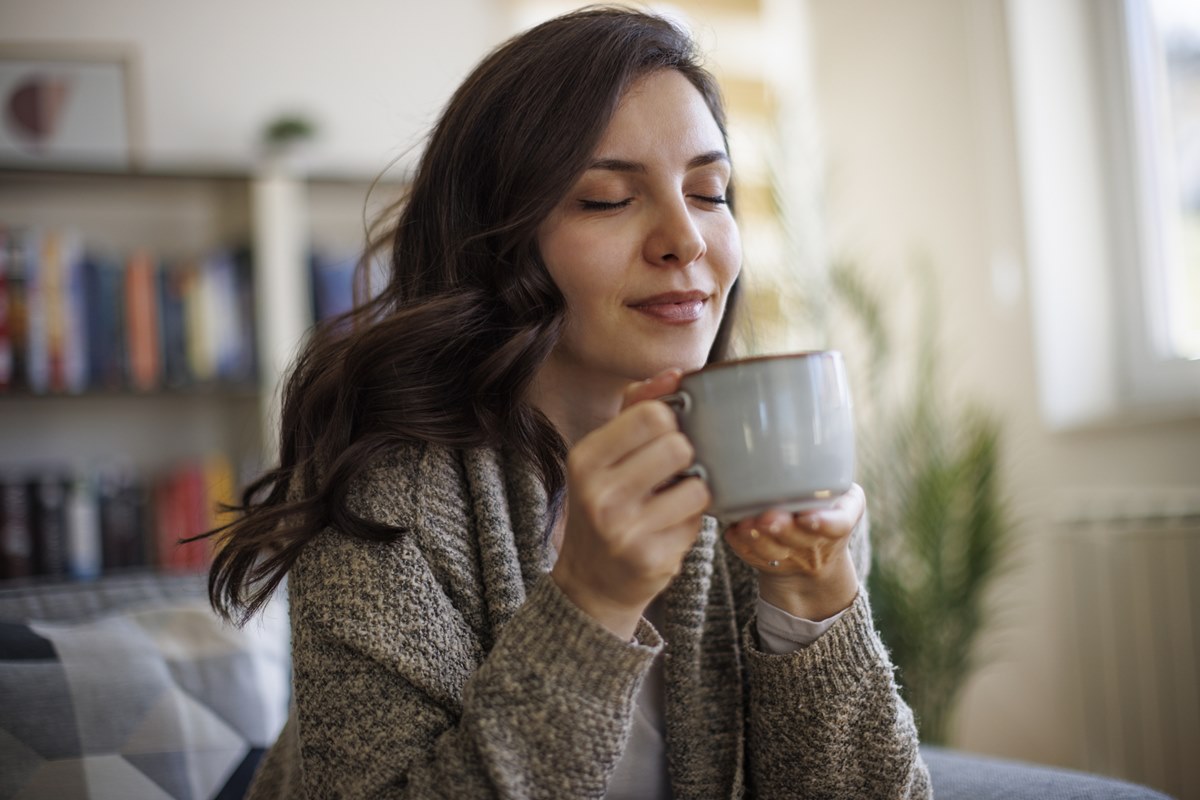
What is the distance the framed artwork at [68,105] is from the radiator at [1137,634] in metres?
2.58

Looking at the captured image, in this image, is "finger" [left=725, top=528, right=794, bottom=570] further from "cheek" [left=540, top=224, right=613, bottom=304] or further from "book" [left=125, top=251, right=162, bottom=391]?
"book" [left=125, top=251, right=162, bottom=391]

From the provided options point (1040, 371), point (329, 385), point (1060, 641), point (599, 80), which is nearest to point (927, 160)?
point (1040, 371)

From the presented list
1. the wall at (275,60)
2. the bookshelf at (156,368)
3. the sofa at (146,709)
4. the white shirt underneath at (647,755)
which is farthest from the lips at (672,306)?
the wall at (275,60)

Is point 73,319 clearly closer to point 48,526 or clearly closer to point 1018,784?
point 48,526

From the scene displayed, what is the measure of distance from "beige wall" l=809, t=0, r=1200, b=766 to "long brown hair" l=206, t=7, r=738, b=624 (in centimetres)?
156

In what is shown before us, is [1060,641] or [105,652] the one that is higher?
[105,652]

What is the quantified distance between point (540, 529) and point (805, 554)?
0.31 m

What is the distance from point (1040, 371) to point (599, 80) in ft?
5.68

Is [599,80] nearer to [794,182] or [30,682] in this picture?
[30,682]

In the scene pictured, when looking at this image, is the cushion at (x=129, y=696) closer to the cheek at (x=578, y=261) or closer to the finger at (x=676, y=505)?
the cheek at (x=578, y=261)

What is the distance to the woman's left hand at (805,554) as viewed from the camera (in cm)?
70

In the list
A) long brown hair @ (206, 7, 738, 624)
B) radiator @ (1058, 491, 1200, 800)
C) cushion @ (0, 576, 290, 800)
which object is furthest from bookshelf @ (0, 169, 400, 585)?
radiator @ (1058, 491, 1200, 800)

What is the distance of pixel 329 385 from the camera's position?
39.5 inches

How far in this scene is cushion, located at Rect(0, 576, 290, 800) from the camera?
1.04m
